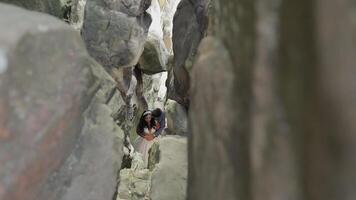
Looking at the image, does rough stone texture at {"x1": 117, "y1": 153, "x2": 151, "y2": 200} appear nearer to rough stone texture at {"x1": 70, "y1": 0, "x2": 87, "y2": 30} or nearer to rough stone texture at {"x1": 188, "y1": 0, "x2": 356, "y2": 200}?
rough stone texture at {"x1": 70, "y1": 0, "x2": 87, "y2": 30}

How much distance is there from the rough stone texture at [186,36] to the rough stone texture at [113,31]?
1.93 meters

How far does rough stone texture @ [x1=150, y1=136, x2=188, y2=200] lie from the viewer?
422 cm

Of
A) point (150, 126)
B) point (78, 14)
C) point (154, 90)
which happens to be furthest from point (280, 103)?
point (154, 90)

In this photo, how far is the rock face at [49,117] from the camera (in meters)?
2.38

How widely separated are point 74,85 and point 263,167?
1410mm

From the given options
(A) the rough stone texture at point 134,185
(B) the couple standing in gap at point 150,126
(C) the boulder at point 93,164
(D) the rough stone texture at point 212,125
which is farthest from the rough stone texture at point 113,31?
(D) the rough stone texture at point 212,125

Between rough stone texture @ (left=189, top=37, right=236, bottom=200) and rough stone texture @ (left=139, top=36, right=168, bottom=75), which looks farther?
rough stone texture @ (left=139, top=36, right=168, bottom=75)

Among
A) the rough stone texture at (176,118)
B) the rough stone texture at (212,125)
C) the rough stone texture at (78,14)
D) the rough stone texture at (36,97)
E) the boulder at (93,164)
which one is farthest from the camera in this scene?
the rough stone texture at (176,118)

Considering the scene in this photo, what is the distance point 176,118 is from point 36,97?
8638mm

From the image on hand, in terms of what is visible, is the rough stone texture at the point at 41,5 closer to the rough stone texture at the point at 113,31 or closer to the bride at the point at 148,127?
the bride at the point at 148,127

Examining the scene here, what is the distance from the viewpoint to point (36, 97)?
251 cm

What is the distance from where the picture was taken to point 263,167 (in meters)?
1.83

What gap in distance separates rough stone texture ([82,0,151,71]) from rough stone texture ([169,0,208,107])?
76.0 inches

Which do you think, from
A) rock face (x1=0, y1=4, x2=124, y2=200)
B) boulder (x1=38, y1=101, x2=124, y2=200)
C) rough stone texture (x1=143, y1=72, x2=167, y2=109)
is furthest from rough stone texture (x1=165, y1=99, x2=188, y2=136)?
rock face (x1=0, y1=4, x2=124, y2=200)
